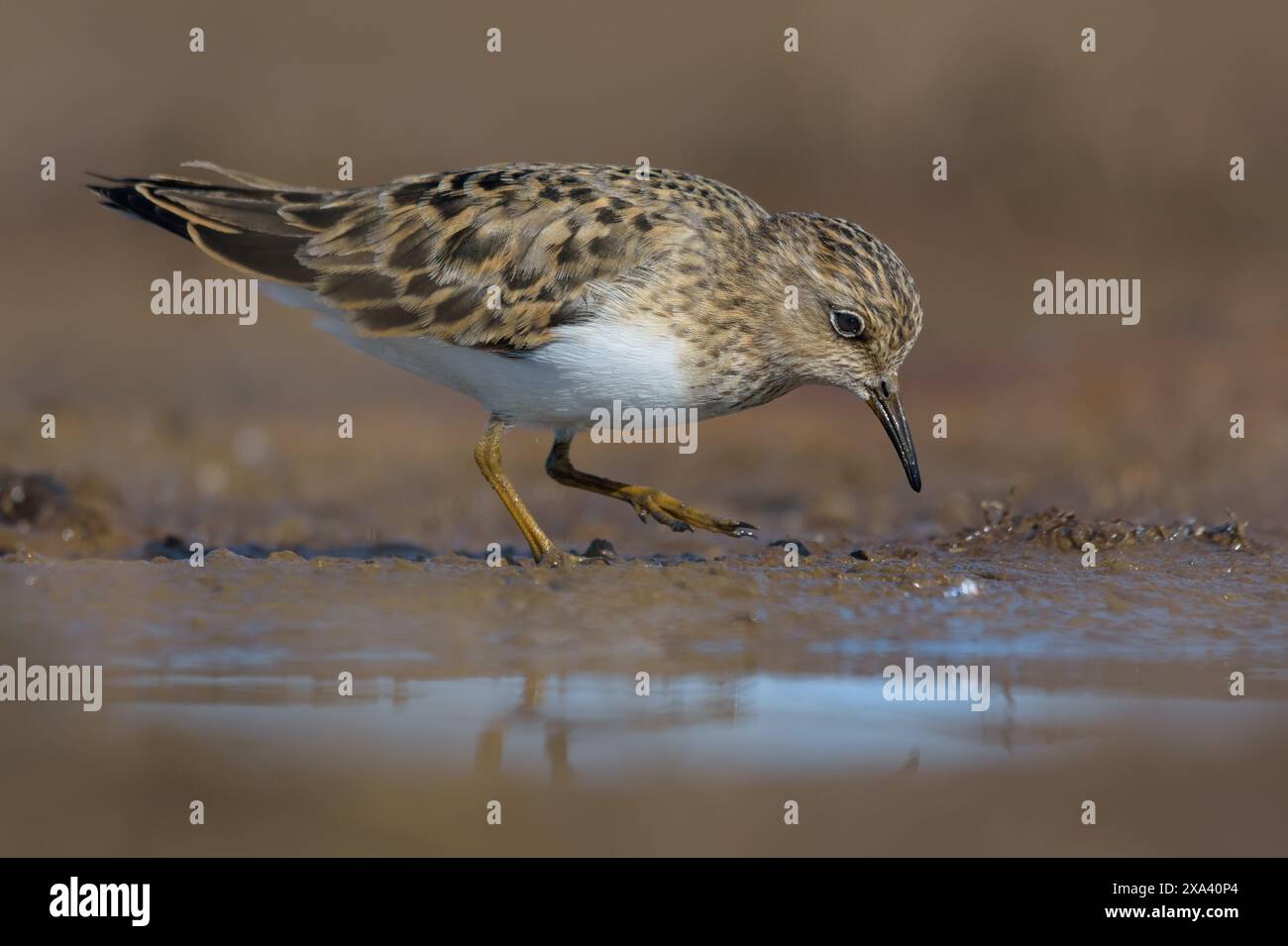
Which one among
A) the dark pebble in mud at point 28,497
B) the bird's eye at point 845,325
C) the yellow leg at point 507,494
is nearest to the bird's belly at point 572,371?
the yellow leg at point 507,494

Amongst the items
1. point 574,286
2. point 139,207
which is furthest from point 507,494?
point 139,207

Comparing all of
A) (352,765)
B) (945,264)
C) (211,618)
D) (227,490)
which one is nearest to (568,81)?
(945,264)

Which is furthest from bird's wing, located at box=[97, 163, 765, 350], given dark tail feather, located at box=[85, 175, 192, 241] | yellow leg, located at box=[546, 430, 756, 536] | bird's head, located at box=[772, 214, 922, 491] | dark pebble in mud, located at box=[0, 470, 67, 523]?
dark pebble in mud, located at box=[0, 470, 67, 523]

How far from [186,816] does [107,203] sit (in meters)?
4.88

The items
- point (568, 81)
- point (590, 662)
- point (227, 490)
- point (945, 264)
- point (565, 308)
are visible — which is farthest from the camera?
point (568, 81)

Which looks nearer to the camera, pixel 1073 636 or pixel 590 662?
pixel 590 662

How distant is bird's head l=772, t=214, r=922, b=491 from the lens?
8.11 m

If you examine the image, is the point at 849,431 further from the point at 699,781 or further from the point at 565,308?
the point at 699,781

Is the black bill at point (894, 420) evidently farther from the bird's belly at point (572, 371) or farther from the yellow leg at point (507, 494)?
the yellow leg at point (507, 494)

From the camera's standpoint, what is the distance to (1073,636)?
683 cm

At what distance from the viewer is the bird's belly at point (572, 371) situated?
25.1ft

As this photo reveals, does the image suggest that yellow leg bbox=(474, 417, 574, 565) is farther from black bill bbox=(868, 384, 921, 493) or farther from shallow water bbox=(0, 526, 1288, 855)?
black bill bbox=(868, 384, 921, 493)

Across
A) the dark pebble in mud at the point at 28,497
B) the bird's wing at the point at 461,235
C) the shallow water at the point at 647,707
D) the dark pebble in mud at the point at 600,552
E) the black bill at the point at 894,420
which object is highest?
the bird's wing at the point at 461,235

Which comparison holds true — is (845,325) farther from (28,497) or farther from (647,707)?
(28,497)
